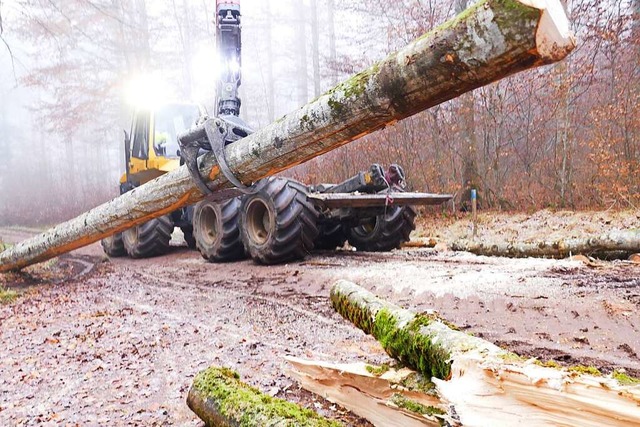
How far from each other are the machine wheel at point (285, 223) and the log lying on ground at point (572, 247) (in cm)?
246

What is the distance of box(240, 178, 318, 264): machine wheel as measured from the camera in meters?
6.44

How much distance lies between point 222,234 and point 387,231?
8.69ft

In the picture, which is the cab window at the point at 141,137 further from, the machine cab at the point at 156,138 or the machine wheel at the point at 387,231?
the machine wheel at the point at 387,231

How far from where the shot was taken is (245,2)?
2880 cm

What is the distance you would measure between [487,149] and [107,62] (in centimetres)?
1771

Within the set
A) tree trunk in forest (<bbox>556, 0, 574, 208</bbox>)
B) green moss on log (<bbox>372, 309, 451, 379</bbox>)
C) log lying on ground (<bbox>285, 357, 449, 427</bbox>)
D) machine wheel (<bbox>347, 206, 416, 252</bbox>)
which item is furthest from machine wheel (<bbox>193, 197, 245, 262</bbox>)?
tree trunk in forest (<bbox>556, 0, 574, 208</bbox>)

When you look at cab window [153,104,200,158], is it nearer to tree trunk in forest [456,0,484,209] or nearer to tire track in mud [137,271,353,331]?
tire track in mud [137,271,353,331]

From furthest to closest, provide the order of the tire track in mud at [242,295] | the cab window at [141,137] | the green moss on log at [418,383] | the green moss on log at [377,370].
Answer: the cab window at [141,137], the tire track in mud at [242,295], the green moss on log at [377,370], the green moss on log at [418,383]

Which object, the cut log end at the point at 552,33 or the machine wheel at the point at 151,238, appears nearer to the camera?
the cut log end at the point at 552,33

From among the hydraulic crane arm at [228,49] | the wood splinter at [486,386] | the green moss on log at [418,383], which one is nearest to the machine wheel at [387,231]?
the hydraulic crane arm at [228,49]

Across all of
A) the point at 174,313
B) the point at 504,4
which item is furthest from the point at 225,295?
the point at 504,4

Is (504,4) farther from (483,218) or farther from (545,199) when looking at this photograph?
(545,199)

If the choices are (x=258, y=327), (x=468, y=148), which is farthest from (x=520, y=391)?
(x=468, y=148)

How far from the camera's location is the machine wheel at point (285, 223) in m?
6.44
